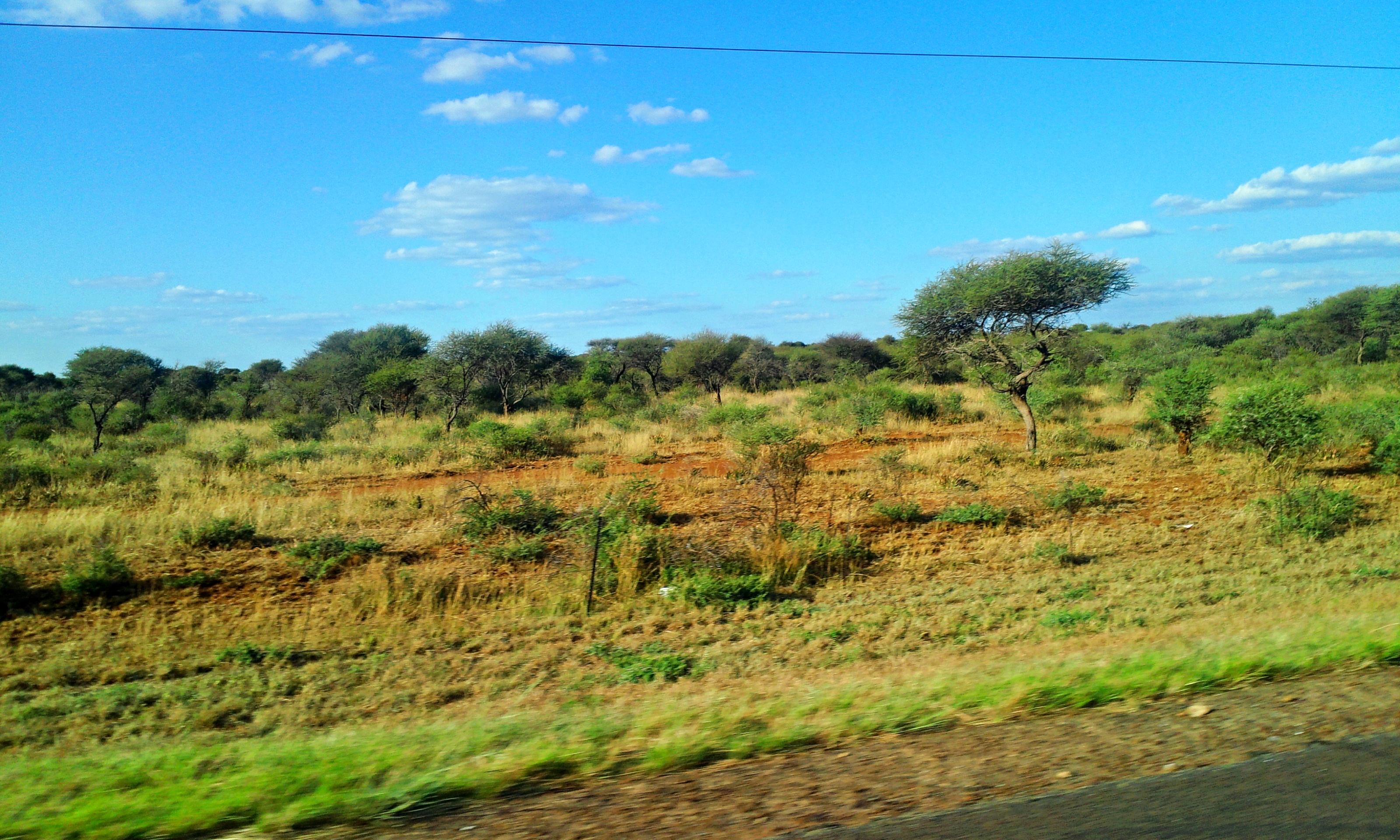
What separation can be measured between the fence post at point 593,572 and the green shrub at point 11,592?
19.4 feet

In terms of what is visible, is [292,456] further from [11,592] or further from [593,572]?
[593,572]

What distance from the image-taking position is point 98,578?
29.7 ft

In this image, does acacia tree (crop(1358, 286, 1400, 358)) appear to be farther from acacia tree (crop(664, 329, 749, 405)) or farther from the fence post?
the fence post

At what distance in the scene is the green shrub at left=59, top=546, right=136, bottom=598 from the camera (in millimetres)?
8914

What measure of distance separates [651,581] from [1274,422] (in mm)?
12213

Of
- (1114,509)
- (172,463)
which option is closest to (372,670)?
(1114,509)

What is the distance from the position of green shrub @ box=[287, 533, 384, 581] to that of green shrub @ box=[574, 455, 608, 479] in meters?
6.23

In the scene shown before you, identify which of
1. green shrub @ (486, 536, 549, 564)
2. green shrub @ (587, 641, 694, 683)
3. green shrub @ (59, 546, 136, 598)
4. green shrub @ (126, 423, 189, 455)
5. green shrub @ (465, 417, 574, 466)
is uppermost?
green shrub @ (126, 423, 189, 455)

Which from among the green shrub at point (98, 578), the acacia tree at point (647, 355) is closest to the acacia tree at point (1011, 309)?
the green shrub at point (98, 578)

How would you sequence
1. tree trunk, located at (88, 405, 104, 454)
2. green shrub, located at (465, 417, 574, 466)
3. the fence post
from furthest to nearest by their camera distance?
tree trunk, located at (88, 405, 104, 454) < green shrub, located at (465, 417, 574, 466) < the fence post

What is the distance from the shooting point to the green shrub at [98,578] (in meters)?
8.91

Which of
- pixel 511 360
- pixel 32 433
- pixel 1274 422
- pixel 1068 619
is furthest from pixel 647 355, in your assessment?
pixel 1068 619

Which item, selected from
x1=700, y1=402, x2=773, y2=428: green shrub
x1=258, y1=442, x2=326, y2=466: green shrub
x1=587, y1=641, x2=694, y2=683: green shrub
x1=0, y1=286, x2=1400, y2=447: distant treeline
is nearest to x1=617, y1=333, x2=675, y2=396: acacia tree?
x1=0, y1=286, x2=1400, y2=447: distant treeline

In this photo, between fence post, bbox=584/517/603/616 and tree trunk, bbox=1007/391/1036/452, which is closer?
fence post, bbox=584/517/603/616
